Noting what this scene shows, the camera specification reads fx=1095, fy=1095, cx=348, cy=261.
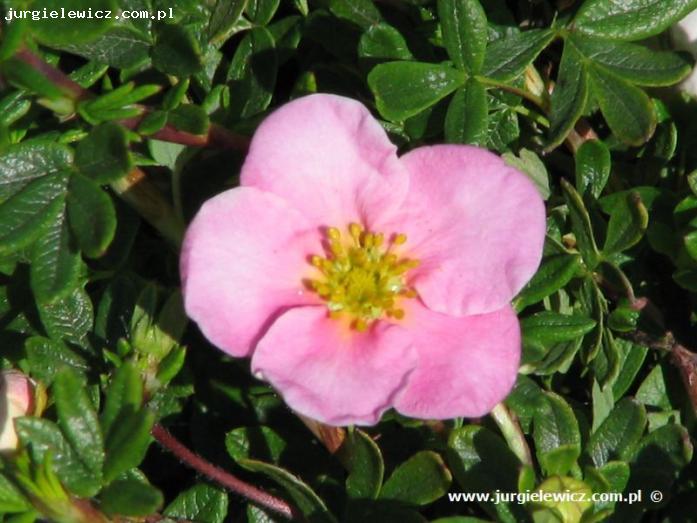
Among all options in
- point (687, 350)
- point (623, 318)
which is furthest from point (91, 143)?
point (687, 350)

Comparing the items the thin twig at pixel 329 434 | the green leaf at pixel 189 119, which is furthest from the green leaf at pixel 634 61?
the thin twig at pixel 329 434

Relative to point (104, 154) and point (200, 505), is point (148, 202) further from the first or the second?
point (200, 505)

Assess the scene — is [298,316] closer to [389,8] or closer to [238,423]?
[238,423]

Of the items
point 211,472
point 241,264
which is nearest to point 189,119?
point 241,264

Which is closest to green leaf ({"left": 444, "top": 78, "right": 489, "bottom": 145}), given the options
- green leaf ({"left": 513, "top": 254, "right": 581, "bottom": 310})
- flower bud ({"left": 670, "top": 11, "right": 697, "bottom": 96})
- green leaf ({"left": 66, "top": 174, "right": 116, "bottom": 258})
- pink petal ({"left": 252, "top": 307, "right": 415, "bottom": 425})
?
green leaf ({"left": 513, "top": 254, "right": 581, "bottom": 310})

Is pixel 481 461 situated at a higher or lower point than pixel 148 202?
lower

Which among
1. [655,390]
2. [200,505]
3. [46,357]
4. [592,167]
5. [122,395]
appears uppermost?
[592,167]

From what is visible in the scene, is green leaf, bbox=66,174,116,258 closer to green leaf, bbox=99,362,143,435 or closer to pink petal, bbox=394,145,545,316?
green leaf, bbox=99,362,143,435

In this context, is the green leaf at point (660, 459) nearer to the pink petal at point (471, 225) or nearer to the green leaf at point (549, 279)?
the green leaf at point (549, 279)

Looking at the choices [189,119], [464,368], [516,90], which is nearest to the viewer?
[464,368]
